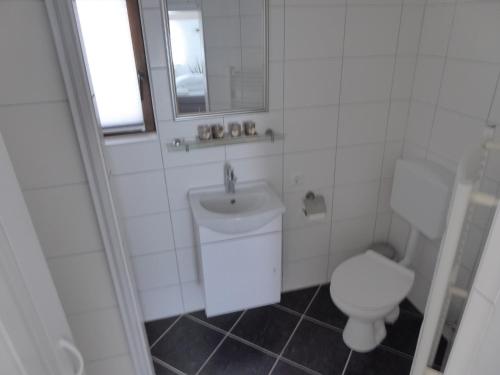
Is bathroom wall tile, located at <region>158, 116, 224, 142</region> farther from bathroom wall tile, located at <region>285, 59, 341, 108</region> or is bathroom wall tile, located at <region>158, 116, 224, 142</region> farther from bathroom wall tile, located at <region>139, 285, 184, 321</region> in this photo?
bathroom wall tile, located at <region>139, 285, 184, 321</region>

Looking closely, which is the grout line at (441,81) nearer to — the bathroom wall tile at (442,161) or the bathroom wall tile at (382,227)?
the bathroom wall tile at (442,161)

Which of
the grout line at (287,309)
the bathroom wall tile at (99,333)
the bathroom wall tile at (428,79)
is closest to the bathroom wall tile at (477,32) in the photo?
the bathroom wall tile at (428,79)

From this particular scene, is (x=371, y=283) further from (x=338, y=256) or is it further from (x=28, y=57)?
(x=28, y=57)

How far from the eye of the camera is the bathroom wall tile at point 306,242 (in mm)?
2338

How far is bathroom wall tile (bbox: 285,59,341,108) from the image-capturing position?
75.4 inches

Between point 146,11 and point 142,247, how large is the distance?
4.07ft

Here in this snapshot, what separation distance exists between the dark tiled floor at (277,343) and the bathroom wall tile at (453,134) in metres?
1.06

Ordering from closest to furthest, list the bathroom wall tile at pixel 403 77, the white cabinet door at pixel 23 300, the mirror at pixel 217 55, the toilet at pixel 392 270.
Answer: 1. the white cabinet door at pixel 23 300
2. the mirror at pixel 217 55
3. the toilet at pixel 392 270
4. the bathroom wall tile at pixel 403 77

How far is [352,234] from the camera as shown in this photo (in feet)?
8.09

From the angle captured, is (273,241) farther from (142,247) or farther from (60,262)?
(60,262)

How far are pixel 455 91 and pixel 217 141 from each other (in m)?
1.23

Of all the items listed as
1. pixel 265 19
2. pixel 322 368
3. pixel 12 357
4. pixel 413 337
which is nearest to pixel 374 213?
pixel 413 337

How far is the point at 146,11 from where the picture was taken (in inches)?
63.5

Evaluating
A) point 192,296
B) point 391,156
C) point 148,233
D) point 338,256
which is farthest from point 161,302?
point 391,156
